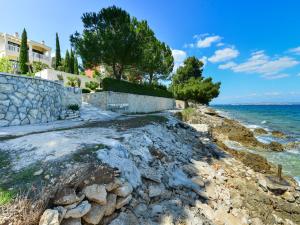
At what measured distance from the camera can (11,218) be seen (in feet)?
9.28

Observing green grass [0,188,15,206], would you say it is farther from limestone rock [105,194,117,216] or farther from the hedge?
the hedge

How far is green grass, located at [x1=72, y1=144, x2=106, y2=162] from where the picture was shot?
4.40 metres

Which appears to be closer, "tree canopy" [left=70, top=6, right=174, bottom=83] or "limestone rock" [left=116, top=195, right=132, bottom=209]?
"limestone rock" [left=116, top=195, right=132, bottom=209]

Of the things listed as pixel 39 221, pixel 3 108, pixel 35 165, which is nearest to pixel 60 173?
pixel 35 165

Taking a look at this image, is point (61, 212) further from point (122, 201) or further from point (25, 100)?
point (25, 100)

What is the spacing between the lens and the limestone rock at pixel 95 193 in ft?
11.9

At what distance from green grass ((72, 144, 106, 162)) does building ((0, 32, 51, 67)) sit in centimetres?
2851

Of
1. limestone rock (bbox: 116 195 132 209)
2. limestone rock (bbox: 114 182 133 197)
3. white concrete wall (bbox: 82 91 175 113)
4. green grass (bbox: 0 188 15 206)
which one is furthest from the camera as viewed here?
white concrete wall (bbox: 82 91 175 113)

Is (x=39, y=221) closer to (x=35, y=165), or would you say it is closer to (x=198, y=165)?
(x=35, y=165)

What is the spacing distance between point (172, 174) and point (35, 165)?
3596 millimetres

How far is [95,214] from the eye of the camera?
3510 mm

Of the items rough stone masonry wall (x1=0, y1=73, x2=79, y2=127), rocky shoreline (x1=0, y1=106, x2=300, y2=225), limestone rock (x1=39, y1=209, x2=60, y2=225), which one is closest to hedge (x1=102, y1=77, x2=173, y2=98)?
rough stone masonry wall (x1=0, y1=73, x2=79, y2=127)

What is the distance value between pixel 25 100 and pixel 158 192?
8.05m

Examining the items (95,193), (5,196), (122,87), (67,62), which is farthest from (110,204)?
(67,62)
